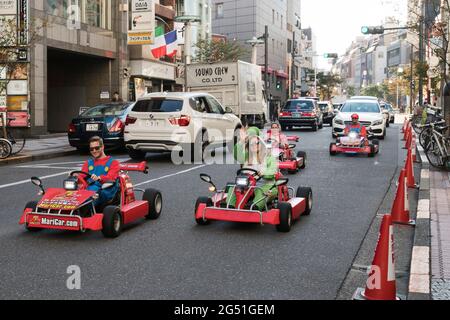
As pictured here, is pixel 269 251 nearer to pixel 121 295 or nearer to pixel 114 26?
pixel 121 295

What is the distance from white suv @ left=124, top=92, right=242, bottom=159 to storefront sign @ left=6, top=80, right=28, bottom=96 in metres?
9.66

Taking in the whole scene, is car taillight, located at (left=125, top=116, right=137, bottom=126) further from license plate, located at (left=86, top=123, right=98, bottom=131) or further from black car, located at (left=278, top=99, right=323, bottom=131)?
black car, located at (left=278, top=99, right=323, bottom=131)

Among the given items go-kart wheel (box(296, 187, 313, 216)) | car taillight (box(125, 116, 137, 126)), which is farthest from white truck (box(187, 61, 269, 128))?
go-kart wheel (box(296, 187, 313, 216))

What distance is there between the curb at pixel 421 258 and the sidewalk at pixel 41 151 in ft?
34.4

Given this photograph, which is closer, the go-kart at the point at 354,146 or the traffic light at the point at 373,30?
the go-kart at the point at 354,146

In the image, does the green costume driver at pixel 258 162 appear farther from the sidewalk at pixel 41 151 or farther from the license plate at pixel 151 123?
the sidewalk at pixel 41 151

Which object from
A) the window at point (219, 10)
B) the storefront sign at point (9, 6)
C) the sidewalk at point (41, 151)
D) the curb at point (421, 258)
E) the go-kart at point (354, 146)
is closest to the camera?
the curb at point (421, 258)

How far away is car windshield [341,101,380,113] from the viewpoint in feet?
80.3

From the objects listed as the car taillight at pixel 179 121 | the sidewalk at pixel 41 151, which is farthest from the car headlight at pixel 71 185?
the sidewalk at pixel 41 151

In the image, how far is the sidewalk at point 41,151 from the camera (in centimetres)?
1582

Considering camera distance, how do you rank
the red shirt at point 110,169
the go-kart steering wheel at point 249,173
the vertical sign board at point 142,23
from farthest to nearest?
the vertical sign board at point 142,23, the go-kart steering wheel at point 249,173, the red shirt at point 110,169

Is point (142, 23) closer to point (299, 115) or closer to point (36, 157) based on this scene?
point (299, 115)

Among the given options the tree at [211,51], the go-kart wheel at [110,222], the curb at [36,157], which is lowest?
the go-kart wheel at [110,222]

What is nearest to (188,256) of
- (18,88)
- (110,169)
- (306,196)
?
(110,169)
